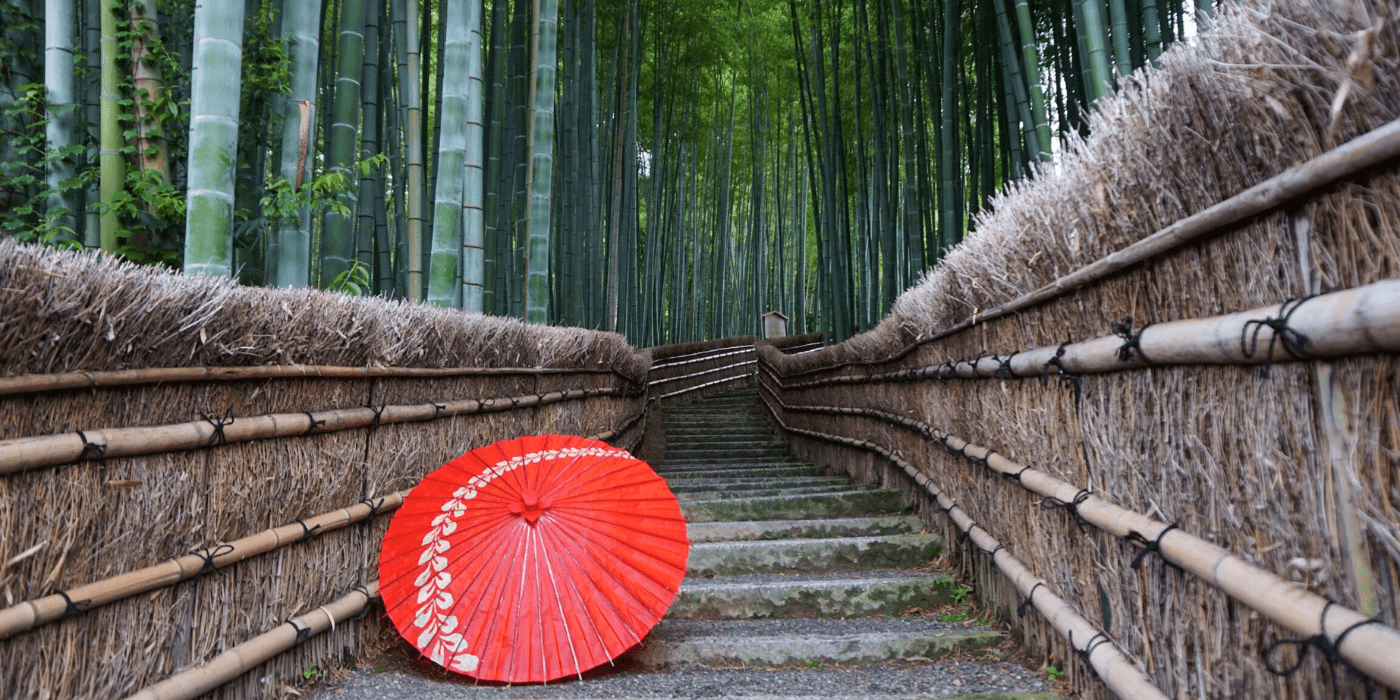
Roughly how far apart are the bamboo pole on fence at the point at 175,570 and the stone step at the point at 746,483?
222 cm

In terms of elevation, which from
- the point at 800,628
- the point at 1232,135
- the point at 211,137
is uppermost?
the point at 211,137

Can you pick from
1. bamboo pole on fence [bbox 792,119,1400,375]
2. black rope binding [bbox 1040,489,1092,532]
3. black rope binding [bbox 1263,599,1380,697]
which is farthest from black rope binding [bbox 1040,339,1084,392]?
black rope binding [bbox 1263,599,1380,697]

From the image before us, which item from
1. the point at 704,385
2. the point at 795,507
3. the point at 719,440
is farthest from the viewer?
the point at 704,385

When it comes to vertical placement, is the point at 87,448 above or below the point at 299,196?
below

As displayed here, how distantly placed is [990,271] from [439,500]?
61.0 inches

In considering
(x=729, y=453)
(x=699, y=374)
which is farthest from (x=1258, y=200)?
(x=699, y=374)

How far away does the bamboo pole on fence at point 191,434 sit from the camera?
48.9 inches

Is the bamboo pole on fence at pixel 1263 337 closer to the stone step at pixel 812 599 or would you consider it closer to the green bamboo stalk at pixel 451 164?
the stone step at pixel 812 599

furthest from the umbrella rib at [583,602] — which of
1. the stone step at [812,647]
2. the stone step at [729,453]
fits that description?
the stone step at [729,453]

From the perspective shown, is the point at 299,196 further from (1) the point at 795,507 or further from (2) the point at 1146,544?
(2) the point at 1146,544

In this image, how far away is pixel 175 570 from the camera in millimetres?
1495

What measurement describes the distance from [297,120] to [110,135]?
2.68ft

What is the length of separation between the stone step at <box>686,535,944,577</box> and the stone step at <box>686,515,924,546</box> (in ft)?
0.79

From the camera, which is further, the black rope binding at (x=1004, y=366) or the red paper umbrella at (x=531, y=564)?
the black rope binding at (x=1004, y=366)
